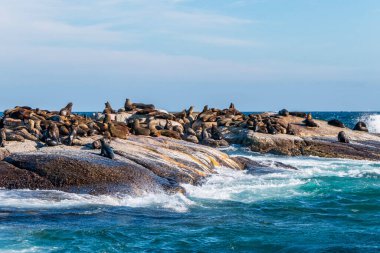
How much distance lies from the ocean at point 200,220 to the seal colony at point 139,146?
0.76 meters

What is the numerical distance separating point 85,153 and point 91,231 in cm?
585

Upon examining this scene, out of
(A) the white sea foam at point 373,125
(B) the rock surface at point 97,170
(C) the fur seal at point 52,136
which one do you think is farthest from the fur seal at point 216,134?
(A) the white sea foam at point 373,125

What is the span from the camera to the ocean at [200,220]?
11984 millimetres

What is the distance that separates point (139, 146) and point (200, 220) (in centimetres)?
717


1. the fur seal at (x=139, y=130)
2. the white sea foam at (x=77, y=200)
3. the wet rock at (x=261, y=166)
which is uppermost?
the fur seal at (x=139, y=130)

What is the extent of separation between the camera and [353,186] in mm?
21625

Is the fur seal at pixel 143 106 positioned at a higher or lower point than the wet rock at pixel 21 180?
higher

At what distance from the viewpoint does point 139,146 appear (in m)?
21.0

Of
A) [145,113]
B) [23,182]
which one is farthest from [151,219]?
[145,113]

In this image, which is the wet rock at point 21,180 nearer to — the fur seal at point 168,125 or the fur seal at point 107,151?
the fur seal at point 107,151

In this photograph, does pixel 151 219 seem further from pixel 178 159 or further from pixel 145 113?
pixel 145 113

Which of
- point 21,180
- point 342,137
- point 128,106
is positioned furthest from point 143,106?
point 21,180

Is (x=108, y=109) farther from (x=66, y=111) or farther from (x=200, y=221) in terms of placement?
(x=200, y=221)

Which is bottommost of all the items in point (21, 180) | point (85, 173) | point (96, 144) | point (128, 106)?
point (21, 180)
